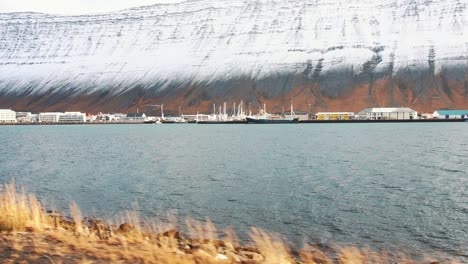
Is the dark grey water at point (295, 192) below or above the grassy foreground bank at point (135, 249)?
below

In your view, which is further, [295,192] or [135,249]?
[295,192]

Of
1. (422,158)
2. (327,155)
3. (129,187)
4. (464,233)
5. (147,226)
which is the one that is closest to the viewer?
(464,233)

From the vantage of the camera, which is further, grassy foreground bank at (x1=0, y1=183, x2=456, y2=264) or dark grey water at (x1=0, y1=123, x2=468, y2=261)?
dark grey water at (x1=0, y1=123, x2=468, y2=261)

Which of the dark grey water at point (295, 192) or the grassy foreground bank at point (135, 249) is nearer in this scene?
the grassy foreground bank at point (135, 249)

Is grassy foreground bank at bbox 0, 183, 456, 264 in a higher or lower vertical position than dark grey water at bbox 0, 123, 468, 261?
higher

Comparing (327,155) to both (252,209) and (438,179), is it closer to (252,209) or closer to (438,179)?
(438,179)

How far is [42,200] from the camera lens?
3484cm

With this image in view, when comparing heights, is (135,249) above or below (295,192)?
above

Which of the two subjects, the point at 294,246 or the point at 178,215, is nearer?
the point at 294,246

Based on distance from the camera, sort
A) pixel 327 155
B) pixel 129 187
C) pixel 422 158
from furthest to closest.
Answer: pixel 327 155 < pixel 422 158 < pixel 129 187

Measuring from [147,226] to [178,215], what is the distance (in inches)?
136

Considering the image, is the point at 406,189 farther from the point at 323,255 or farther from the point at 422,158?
the point at 422,158

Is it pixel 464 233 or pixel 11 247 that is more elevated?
pixel 11 247

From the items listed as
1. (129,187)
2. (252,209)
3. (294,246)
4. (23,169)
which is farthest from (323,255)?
(23,169)
